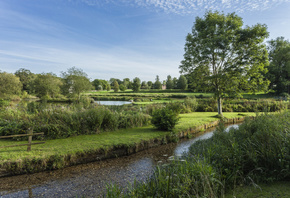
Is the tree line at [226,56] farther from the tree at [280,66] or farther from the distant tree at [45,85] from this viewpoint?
the distant tree at [45,85]

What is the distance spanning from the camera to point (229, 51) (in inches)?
522

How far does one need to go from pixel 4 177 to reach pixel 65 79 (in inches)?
1424

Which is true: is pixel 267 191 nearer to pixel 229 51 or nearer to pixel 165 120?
pixel 165 120

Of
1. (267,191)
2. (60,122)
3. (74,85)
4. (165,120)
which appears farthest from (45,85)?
(267,191)

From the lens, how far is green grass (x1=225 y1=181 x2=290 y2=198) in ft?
8.68

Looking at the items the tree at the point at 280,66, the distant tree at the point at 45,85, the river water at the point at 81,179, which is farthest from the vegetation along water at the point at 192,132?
the distant tree at the point at 45,85

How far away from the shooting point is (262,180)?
3246mm

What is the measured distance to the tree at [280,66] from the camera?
36.8 metres

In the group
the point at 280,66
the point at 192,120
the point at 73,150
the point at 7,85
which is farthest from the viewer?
the point at 280,66

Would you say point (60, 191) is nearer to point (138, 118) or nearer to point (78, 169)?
point (78, 169)

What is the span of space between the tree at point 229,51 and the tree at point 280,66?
30.3 m

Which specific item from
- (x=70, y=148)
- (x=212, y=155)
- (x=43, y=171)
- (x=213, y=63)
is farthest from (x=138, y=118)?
(x=213, y=63)

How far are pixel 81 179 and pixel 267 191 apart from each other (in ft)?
15.4

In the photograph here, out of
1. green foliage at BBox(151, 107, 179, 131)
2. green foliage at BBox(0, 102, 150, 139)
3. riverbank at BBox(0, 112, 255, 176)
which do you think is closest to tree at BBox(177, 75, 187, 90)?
green foliage at BBox(151, 107, 179, 131)
